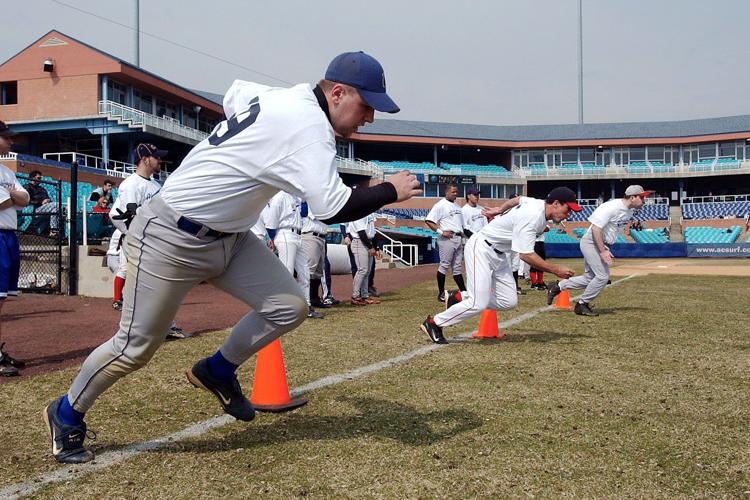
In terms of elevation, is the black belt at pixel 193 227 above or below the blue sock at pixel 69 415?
above

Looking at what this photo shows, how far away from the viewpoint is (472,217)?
516 inches

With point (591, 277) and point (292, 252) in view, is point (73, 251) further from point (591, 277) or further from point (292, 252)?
point (591, 277)

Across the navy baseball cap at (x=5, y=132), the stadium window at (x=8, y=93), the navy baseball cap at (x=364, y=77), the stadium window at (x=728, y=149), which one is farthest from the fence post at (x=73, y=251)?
the stadium window at (x=728, y=149)

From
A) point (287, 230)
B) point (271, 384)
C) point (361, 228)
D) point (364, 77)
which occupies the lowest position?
point (271, 384)

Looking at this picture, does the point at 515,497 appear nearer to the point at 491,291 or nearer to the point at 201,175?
the point at 201,175

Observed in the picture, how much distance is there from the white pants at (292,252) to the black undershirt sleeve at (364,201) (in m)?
6.24

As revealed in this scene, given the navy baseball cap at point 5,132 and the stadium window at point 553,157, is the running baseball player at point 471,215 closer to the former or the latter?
the navy baseball cap at point 5,132

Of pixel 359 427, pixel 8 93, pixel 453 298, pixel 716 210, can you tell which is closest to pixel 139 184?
pixel 453 298

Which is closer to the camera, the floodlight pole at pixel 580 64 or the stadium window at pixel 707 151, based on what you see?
the stadium window at pixel 707 151

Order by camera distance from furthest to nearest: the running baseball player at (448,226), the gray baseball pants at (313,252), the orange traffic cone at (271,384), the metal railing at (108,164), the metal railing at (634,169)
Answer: the metal railing at (634,169) → the metal railing at (108,164) → the running baseball player at (448,226) → the gray baseball pants at (313,252) → the orange traffic cone at (271,384)

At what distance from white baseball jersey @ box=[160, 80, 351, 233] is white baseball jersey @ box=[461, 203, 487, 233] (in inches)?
377

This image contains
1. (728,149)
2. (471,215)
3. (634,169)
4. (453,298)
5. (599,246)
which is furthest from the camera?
(634,169)

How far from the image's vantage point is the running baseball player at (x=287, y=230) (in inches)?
370

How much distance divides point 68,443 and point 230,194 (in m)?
1.55
